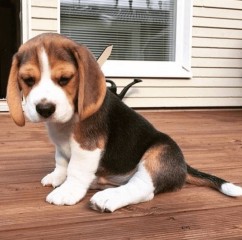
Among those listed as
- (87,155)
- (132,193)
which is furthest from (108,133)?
(132,193)

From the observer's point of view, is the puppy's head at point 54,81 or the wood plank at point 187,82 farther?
the wood plank at point 187,82

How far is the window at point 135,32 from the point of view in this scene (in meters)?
6.55

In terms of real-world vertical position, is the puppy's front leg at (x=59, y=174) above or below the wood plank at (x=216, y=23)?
below

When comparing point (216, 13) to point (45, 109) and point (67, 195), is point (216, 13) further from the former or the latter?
point (45, 109)

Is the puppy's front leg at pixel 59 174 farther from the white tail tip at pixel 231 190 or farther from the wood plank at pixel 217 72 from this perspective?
the wood plank at pixel 217 72

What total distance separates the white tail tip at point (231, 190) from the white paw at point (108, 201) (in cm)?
64

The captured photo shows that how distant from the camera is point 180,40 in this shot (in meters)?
7.06

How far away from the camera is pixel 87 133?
2223 millimetres

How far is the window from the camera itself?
6.55m

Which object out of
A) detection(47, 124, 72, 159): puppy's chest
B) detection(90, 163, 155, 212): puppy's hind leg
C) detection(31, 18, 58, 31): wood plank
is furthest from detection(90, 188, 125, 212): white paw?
detection(31, 18, 58, 31): wood plank

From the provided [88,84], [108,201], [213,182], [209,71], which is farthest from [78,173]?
[209,71]

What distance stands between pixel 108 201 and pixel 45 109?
0.54 meters

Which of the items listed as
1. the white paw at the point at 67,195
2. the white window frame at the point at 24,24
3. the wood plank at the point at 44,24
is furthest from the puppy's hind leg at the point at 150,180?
the wood plank at the point at 44,24

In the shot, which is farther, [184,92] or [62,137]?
[184,92]
